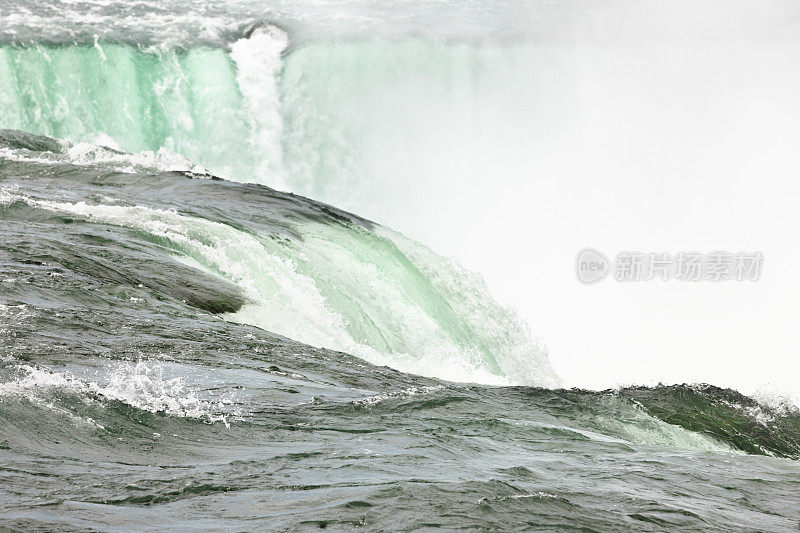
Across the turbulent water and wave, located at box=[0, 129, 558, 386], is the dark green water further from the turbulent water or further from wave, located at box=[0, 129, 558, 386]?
wave, located at box=[0, 129, 558, 386]

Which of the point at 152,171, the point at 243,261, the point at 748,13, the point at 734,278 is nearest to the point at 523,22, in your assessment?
the point at 748,13

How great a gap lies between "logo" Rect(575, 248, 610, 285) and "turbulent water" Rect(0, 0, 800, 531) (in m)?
6.09

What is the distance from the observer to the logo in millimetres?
14819

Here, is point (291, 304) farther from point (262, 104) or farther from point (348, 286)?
point (262, 104)

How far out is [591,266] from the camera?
15.2 metres

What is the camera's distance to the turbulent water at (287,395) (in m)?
3.13

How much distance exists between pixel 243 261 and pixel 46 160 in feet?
15.2

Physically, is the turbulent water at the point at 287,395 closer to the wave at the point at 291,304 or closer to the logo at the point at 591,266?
the wave at the point at 291,304

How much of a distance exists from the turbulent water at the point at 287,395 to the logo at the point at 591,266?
20.0 feet

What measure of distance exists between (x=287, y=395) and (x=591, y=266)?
37.5ft

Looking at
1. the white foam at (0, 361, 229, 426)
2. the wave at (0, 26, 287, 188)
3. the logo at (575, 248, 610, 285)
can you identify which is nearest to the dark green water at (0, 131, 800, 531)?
the white foam at (0, 361, 229, 426)

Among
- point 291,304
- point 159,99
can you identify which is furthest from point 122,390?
point 159,99

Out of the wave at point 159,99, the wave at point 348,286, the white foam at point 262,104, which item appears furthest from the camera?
the white foam at point 262,104

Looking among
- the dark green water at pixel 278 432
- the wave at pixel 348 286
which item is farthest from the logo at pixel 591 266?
the dark green water at pixel 278 432
